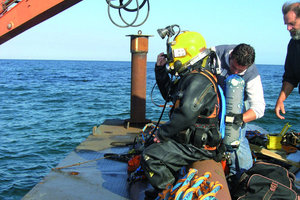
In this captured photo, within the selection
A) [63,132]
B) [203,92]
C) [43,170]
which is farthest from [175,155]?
[63,132]

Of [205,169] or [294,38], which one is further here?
[294,38]

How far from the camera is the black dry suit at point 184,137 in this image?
12.3 feet

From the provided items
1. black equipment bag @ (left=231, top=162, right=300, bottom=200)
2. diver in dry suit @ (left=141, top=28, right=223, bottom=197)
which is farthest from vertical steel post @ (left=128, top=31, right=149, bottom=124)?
black equipment bag @ (left=231, top=162, right=300, bottom=200)

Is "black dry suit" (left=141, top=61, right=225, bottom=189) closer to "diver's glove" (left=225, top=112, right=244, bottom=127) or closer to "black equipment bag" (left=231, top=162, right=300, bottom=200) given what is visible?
"diver's glove" (left=225, top=112, right=244, bottom=127)

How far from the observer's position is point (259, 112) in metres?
4.57

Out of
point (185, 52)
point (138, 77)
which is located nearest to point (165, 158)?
point (185, 52)

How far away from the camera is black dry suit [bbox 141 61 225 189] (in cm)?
375

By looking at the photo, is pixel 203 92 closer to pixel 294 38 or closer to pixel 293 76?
pixel 294 38

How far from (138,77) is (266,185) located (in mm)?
5463

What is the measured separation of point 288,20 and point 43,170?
7.08m

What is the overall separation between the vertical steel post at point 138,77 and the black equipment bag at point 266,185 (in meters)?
4.89

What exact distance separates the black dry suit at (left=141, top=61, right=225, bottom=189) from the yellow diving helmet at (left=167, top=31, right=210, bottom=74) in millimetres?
154

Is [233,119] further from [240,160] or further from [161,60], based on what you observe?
[161,60]

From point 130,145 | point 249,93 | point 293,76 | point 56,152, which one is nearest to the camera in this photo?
point 249,93
